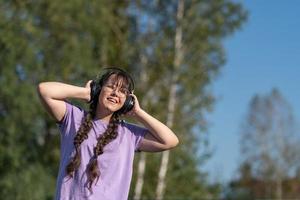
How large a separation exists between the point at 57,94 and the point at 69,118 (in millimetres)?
124

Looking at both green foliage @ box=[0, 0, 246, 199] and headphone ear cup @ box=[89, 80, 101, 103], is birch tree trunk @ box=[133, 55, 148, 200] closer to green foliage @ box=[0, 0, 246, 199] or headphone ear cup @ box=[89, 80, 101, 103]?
green foliage @ box=[0, 0, 246, 199]

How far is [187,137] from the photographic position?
21953 millimetres

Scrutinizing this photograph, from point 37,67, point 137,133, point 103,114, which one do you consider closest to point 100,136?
point 103,114

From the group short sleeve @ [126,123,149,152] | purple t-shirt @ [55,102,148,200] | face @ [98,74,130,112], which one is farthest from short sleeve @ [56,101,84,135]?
short sleeve @ [126,123,149,152]

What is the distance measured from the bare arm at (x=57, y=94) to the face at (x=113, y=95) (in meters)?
0.07

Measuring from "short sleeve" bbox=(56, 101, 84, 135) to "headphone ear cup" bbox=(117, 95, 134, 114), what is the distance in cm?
17

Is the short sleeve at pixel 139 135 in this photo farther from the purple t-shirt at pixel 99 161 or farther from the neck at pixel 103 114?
the neck at pixel 103 114

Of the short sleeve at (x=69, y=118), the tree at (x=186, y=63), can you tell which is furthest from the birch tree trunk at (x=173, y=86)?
the short sleeve at (x=69, y=118)

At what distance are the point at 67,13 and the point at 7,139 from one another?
13.5 ft

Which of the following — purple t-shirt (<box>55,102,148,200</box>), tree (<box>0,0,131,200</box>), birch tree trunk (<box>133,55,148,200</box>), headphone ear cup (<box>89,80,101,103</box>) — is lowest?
purple t-shirt (<box>55,102,148,200</box>)

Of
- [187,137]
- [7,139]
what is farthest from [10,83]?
[187,137]

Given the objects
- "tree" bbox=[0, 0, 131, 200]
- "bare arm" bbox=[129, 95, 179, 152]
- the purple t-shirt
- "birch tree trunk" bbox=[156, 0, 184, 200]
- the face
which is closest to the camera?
the purple t-shirt

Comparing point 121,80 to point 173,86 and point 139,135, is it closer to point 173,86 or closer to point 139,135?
point 139,135

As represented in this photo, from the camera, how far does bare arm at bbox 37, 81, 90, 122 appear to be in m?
2.96
